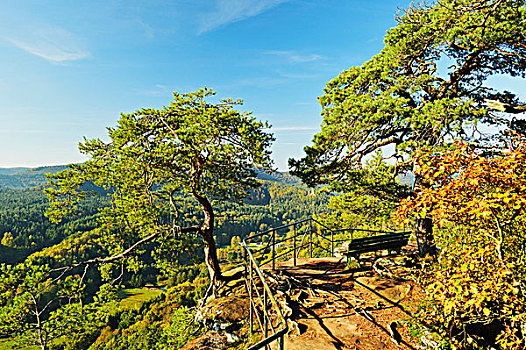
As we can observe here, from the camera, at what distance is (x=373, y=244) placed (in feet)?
30.1

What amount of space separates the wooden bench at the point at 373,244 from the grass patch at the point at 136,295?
84.2 metres

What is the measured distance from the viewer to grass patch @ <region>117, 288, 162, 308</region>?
265 ft

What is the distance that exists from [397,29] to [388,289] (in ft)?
25.2

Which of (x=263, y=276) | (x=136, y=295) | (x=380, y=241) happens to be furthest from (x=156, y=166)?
(x=136, y=295)


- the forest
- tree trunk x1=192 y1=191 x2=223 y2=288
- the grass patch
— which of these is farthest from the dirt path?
the grass patch

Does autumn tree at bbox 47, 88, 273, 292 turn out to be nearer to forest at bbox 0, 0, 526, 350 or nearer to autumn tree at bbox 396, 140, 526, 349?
forest at bbox 0, 0, 526, 350

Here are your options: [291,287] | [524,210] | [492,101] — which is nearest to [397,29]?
[492,101]

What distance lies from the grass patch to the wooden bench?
84165 millimetres

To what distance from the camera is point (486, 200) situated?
10.7ft

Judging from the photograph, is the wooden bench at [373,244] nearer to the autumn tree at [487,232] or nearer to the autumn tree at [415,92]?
the autumn tree at [415,92]

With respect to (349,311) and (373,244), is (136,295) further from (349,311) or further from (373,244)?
(349,311)

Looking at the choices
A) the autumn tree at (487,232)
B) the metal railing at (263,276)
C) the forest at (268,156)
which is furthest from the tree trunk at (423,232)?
the autumn tree at (487,232)

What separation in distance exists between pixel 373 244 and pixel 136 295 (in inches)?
3975

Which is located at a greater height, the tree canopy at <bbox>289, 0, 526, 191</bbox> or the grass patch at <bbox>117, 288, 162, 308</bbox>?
the tree canopy at <bbox>289, 0, 526, 191</bbox>
